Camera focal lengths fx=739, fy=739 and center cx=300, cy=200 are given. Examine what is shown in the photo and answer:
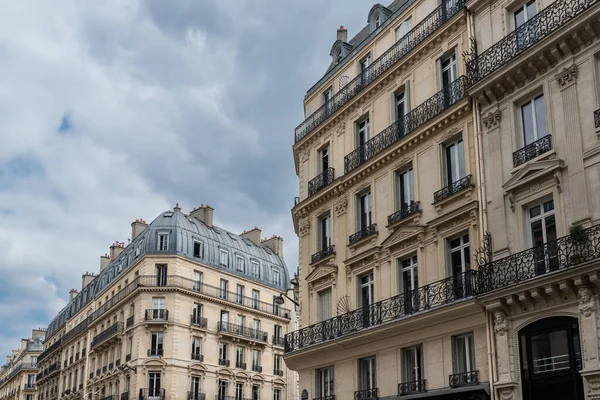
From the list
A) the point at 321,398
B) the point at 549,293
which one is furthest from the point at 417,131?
the point at 321,398

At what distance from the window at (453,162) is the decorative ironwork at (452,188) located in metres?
0.20

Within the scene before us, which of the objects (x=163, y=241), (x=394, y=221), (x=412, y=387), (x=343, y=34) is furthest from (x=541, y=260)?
(x=163, y=241)

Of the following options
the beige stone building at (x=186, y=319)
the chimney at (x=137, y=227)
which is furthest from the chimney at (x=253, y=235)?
the chimney at (x=137, y=227)

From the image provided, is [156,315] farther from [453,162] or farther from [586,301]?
[586,301]

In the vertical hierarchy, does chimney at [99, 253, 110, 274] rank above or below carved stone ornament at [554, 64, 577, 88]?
above

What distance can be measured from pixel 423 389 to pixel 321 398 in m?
4.49

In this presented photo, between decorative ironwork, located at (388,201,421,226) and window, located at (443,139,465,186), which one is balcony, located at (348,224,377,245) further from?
window, located at (443,139,465,186)

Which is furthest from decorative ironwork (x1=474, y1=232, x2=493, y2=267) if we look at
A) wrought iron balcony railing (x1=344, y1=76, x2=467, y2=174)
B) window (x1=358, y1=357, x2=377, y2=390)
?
window (x1=358, y1=357, x2=377, y2=390)

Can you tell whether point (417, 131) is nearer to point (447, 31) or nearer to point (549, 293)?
point (447, 31)

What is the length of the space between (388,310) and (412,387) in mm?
2130

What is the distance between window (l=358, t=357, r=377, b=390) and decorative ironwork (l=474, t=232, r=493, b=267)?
4823 millimetres

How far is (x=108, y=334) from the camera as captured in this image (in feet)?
159

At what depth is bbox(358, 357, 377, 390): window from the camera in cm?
2000

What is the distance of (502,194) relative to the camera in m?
16.8
